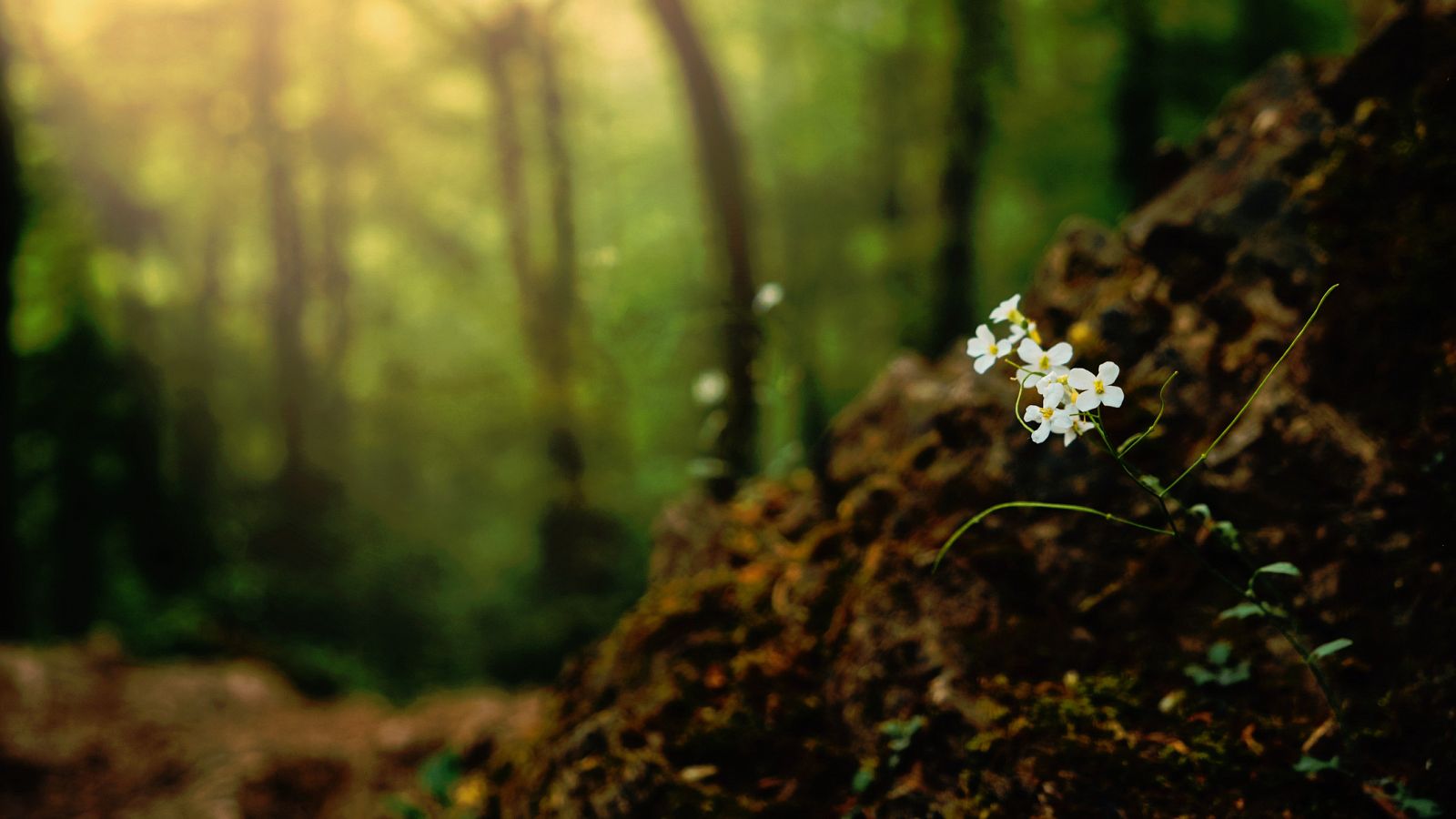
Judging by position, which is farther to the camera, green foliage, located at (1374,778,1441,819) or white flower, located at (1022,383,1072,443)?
green foliage, located at (1374,778,1441,819)

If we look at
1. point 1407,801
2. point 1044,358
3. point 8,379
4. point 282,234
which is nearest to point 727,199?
point 1044,358

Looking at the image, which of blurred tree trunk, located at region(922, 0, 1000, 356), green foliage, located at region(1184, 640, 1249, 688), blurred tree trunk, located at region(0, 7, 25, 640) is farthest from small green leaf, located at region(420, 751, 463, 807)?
blurred tree trunk, located at region(0, 7, 25, 640)

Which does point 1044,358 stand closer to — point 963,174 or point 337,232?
point 963,174

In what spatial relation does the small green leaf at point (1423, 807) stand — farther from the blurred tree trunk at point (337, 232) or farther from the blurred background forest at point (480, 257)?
the blurred tree trunk at point (337, 232)

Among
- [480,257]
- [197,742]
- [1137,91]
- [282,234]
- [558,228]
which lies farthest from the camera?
[480,257]

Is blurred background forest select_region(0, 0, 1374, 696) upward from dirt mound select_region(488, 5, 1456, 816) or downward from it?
upward

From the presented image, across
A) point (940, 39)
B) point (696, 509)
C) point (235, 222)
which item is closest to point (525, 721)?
point (696, 509)

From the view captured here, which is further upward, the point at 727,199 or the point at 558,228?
the point at 558,228

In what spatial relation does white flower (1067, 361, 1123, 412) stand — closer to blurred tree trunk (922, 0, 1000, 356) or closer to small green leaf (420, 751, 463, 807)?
small green leaf (420, 751, 463, 807)
